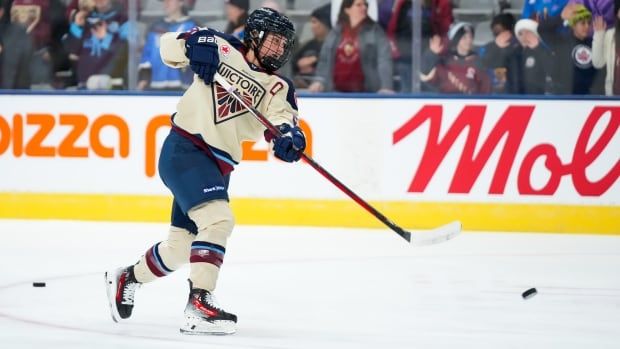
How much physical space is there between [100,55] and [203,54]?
4086 mm

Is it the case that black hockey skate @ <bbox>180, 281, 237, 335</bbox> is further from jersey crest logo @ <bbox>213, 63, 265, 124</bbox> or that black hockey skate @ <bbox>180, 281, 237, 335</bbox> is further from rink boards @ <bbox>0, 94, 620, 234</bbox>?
rink boards @ <bbox>0, 94, 620, 234</bbox>

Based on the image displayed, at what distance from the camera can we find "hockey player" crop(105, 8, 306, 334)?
13.9ft

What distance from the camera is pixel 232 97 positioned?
4383 mm

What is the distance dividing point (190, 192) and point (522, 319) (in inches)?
50.0

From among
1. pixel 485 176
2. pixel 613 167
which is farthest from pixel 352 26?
pixel 613 167

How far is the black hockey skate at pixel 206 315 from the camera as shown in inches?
165

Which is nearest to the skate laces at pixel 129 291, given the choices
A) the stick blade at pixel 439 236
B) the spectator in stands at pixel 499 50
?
the stick blade at pixel 439 236

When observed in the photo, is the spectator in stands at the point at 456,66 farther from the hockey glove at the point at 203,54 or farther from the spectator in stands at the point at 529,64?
the hockey glove at the point at 203,54

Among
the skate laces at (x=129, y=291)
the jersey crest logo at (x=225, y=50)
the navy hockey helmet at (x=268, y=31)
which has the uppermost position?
the navy hockey helmet at (x=268, y=31)

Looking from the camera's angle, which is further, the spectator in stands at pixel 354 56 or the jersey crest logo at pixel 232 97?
the spectator in stands at pixel 354 56

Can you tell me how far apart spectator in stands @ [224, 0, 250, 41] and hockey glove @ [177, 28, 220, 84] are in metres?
3.64

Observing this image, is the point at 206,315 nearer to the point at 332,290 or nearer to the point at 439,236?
the point at 439,236

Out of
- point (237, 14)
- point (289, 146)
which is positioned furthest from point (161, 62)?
point (289, 146)

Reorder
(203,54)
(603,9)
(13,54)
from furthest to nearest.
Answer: (13,54) < (603,9) < (203,54)
